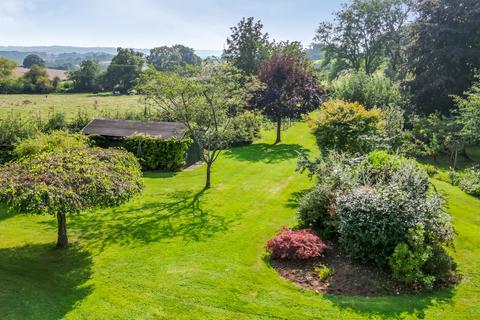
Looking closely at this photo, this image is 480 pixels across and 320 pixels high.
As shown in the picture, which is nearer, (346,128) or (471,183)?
(346,128)

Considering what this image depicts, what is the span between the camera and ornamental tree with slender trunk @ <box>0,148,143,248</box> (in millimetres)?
8805

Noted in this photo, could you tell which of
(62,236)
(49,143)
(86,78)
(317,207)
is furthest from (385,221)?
(86,78)

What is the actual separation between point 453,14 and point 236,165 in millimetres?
21450

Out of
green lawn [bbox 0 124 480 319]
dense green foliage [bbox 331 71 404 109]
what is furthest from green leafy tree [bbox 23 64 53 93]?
green lawn [bbox 0 124 480 319]

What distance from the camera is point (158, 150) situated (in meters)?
21.4

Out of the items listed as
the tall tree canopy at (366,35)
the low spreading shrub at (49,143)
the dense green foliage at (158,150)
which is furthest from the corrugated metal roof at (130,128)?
the tall tree canopy at (366,35)

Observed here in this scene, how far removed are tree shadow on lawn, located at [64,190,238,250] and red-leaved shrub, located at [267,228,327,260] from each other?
2.59 meters

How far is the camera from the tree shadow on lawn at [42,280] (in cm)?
818

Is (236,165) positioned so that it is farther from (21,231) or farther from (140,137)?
(21,231)

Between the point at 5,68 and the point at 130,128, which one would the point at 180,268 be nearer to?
the point at 130,128

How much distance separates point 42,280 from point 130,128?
14.7 metres

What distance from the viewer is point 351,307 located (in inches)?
329

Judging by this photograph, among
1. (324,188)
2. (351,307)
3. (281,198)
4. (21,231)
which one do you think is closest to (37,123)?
(21,231)

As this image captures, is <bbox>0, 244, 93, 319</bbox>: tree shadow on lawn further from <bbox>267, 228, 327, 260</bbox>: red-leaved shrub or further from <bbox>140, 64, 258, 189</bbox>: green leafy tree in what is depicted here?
<bbox>140, 64, 258, 189</bbox>: green leafy tree
